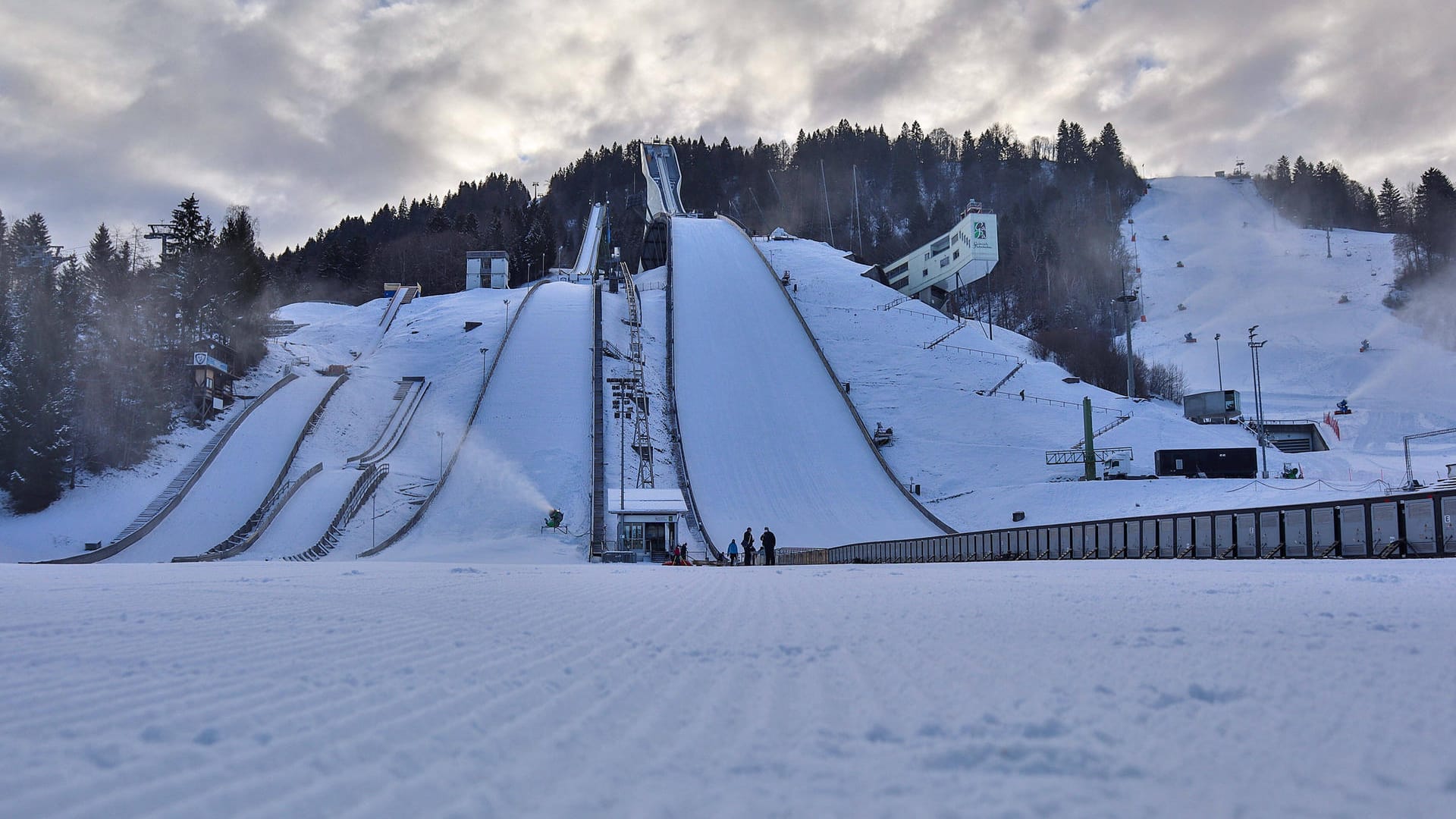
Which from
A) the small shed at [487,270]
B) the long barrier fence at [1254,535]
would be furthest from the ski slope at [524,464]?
the small shed at [487,270]

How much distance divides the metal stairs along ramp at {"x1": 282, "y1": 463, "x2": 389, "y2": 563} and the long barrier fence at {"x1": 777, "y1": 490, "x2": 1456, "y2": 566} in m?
13.7

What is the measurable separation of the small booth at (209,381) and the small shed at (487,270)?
24.1 meters

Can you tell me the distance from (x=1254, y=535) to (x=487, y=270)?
172 feet

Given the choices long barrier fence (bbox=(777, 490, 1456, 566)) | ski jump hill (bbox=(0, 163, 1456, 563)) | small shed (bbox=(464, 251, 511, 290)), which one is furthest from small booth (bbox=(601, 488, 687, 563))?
small shed (bbox=(464, 251, 511, 290))

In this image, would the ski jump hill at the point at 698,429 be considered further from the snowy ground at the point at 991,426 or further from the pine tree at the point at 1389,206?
the pine tree at the point at 1389,206

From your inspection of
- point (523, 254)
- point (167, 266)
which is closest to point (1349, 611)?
point (167, 266)

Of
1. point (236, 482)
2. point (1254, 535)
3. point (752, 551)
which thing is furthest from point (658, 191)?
point (1254, 535)

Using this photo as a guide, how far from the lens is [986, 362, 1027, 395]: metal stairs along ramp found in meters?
36.4

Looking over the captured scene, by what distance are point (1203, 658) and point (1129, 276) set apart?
279 feet

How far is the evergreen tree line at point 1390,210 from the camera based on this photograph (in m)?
67.8

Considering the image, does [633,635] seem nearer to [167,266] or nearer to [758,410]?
[758,410]

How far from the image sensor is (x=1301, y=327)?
6316 centimetres

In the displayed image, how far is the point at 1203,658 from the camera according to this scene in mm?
3330

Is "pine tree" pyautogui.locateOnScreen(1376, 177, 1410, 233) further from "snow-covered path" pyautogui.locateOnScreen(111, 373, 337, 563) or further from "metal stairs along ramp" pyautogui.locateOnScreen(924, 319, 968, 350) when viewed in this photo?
"snow-covered path" pyautogui.locateOnScreen(111, 373, 337, 563)
